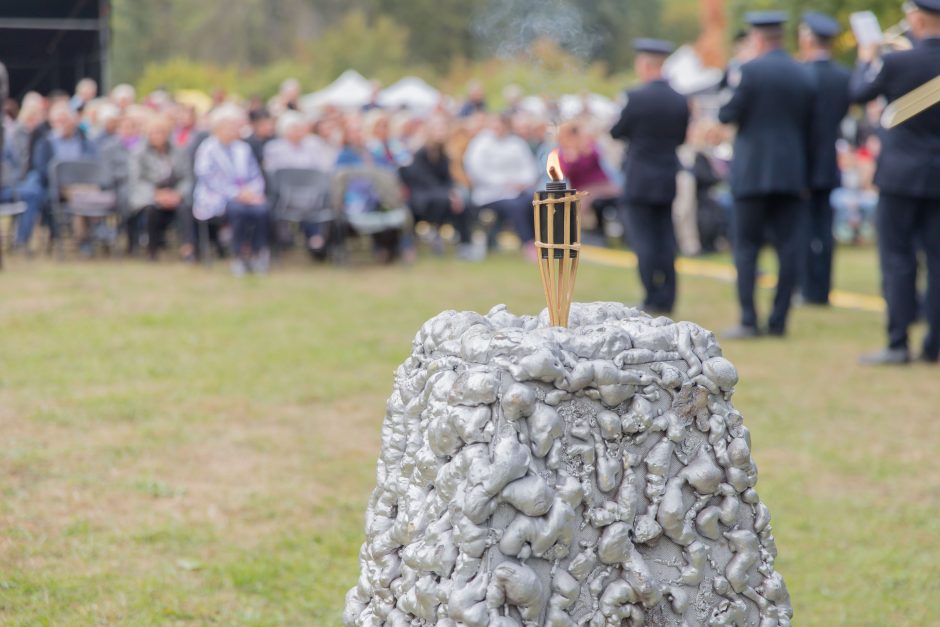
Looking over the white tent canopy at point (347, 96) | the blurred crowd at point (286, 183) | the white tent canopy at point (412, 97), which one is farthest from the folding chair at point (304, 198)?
the white tent canopy at point (347, 96)

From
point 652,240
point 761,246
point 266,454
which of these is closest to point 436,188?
point 652,240

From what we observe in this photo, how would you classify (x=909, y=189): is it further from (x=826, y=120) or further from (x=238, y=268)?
(x=238, y=268)

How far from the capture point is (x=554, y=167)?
2854mm

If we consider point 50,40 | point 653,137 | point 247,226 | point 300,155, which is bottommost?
point 247,226

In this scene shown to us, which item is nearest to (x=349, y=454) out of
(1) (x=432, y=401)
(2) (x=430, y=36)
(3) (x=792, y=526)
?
(3) (x=792, y=526)

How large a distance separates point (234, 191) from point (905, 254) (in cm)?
704

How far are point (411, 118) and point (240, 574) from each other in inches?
504

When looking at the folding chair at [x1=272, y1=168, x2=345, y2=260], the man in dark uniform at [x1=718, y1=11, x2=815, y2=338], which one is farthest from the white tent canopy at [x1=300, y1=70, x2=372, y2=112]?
the man in dark uniform at [x1=718, y1=11, x2=815, y2=338]

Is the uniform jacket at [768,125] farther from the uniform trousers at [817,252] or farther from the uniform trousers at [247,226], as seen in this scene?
the uniform trousers at [247,226]

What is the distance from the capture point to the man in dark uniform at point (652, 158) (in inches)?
358

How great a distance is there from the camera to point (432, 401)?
8.45 feet

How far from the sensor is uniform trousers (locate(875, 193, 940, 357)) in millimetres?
7410

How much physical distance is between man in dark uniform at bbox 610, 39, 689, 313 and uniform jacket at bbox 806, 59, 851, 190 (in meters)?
1.22

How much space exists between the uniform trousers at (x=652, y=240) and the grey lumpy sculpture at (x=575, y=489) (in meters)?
6.64
